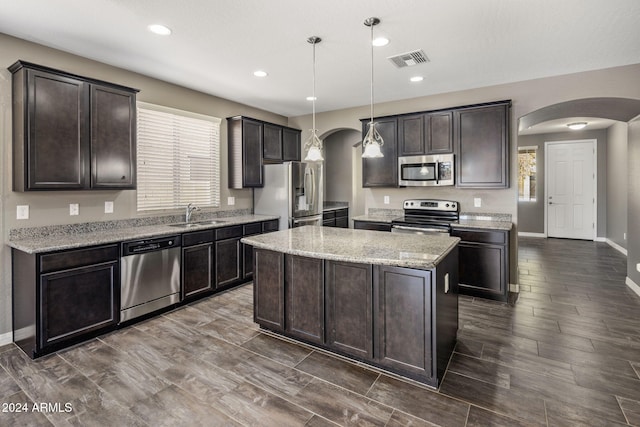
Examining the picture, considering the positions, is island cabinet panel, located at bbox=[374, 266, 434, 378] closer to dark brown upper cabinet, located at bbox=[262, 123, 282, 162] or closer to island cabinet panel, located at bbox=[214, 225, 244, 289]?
island cabinet panel, located at bbox=[214, 225, 244, 289]

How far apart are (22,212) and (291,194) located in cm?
306

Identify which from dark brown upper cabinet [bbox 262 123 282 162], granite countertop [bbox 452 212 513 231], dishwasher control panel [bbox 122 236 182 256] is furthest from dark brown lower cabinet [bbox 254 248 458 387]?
dark brown upper cabinet [bbox 262 123 282 162]

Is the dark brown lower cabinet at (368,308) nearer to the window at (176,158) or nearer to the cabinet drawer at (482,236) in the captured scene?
the cabinet drawer at (482,236)

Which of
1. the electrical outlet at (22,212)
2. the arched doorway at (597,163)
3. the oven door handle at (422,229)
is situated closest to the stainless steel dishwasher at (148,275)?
the electrical outlet at (22,212)

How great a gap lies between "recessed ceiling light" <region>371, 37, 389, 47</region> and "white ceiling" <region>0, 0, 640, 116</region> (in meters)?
0.07

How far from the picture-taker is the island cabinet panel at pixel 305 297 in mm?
2703

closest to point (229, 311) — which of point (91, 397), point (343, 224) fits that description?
point (91, 397)

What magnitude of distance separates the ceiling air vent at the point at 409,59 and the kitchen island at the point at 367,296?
187 cm

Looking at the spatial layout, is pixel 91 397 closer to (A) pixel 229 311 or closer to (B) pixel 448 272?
(A) pixel 229 311

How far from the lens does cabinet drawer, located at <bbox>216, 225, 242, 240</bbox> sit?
4.23m

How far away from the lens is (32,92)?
2805mm

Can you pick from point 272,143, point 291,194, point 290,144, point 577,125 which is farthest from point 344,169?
point 577,125

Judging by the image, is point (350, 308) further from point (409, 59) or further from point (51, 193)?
point (51, 193)

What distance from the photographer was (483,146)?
4.27 meters
